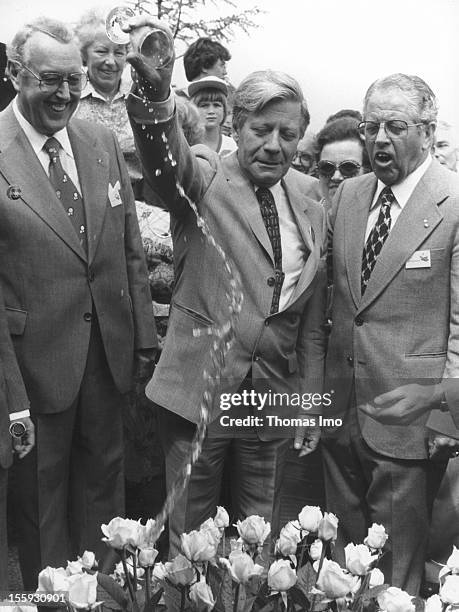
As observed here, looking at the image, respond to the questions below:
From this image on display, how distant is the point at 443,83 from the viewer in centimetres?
307

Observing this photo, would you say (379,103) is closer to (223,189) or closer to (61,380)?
(223,189)

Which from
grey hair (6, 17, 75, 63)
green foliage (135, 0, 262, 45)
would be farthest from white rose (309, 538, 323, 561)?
green foliage (135, 0, 262, 45)

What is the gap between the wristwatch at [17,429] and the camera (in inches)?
97.5

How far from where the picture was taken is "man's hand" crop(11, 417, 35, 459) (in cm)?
250

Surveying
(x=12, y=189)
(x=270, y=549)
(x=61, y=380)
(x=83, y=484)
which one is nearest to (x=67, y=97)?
(x=12, y=189)

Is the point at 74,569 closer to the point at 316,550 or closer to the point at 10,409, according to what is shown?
the point at 316,550

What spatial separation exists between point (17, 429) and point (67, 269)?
47 centimetres

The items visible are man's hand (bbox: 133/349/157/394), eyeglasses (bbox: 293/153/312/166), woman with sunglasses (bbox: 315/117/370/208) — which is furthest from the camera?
eyeglasses (bbox: 293/153/312/166)

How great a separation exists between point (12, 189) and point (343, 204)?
90 centimetres

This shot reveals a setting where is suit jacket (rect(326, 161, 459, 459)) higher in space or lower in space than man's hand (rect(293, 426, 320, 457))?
higher

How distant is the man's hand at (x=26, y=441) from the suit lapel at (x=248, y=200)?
74cm

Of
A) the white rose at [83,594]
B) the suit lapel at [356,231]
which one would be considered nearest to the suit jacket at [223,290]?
the suit lapel at [356,231]

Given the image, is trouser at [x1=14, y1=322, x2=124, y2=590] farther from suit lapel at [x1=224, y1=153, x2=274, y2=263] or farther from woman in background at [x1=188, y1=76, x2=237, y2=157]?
woman in background at [x1=188, y1=76, x2=237, y2=157]

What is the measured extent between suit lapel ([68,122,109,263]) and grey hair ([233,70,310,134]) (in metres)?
0.42
